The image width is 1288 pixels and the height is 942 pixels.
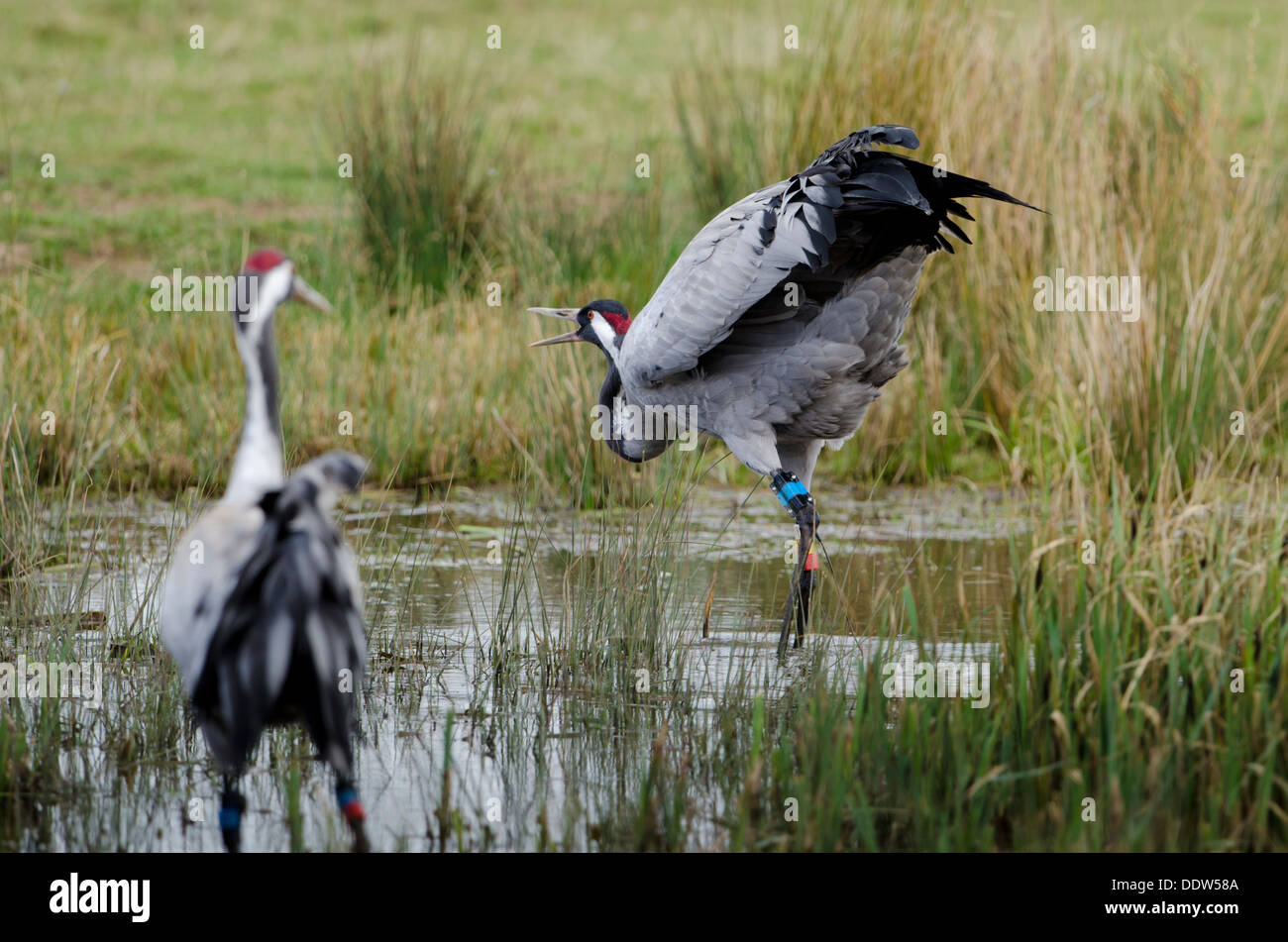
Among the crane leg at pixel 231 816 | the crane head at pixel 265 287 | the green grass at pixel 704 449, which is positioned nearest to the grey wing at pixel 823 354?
the green grass at pixel 704 449

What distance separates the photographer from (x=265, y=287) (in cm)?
342

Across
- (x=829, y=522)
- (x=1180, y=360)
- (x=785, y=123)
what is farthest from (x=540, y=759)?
(x=785, y=123)

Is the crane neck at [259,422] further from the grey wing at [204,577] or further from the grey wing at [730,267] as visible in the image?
the grey wing at [730,267]

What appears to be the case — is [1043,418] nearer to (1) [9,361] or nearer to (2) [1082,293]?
(2) [1082,293]

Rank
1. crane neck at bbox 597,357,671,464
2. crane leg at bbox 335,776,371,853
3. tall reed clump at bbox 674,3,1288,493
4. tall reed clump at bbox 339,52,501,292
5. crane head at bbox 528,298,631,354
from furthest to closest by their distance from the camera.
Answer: tall reed clump at bbox 339,52,501,292
tall reed clump at bbox 674,3,1288,493
crane head at bbox 528,298,631,354
crane neck at bbox 597,357,671,464
crane leg at bbox 335,776,371,853

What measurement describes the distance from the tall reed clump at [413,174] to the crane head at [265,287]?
17.3 ft

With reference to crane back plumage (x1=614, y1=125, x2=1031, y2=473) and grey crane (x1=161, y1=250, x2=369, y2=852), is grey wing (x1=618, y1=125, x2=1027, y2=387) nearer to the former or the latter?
crane back plumage (x1=614, y1=125, x2=1031, y2=473)

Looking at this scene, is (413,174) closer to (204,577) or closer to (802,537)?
(802,537)

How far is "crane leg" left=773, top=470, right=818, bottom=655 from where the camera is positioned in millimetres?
5211

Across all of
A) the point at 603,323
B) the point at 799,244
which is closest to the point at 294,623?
the point at 799,244

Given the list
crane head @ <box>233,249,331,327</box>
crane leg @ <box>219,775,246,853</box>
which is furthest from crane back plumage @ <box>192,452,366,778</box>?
crane head @ <box>233,249,331,327</box>

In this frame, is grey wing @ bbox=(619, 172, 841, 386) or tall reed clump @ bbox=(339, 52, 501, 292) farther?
tall reed clump @ bbox=(339, 52, 501, 292)

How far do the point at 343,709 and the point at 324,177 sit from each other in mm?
9418

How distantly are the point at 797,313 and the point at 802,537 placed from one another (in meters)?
0.80
